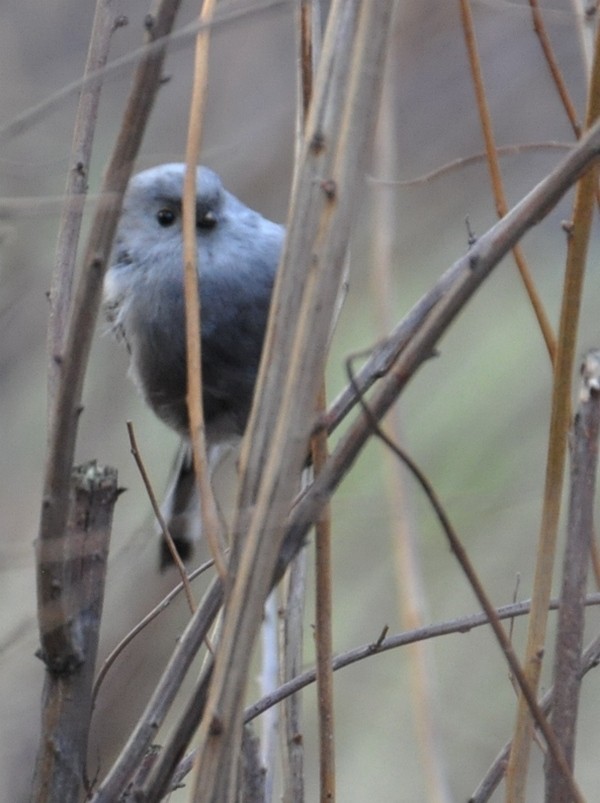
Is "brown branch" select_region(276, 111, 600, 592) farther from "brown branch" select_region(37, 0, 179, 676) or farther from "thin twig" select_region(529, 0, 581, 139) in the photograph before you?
"thin twig" select_region(529, 0, 581, 139)

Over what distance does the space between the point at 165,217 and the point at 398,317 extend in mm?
1681

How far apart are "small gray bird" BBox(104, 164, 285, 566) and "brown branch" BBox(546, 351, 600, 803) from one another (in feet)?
3.13

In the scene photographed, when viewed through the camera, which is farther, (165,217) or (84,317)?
(165,217)

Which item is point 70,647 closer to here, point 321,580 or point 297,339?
point 321,580

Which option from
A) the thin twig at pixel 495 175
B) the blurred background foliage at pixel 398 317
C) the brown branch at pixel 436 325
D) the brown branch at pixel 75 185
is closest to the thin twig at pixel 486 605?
the brown branch at pixel 436 325

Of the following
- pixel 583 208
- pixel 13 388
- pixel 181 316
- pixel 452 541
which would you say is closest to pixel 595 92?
pixel 583 208

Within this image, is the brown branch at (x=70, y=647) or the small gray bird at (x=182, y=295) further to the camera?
the small gray bird at (x=182, y=295)

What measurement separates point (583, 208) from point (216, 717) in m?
0.43

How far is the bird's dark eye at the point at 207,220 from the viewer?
6.14 feet

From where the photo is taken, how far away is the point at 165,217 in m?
1.88

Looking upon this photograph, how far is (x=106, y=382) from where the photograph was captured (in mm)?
2818

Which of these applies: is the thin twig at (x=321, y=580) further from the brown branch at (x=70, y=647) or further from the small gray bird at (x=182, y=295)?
the small gray bird at (x=182, y=295)

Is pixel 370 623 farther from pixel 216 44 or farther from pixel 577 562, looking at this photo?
pixel 577 562

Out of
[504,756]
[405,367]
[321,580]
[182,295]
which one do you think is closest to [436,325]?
[405,367]
